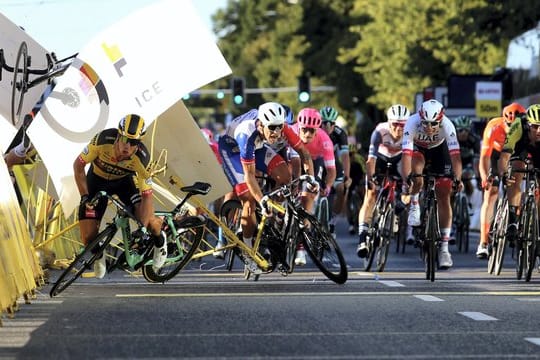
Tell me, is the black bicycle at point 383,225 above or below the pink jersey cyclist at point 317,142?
below

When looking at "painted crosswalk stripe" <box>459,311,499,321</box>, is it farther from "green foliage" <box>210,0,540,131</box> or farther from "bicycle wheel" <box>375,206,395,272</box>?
"green foliage" <box>210,0,540,131</box>

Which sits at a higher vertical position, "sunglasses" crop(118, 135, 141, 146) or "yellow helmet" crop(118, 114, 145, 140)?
"yellow helmet" crop(118, 114, 145, 140)

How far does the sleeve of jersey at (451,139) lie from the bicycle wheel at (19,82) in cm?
441

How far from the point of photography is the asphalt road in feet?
32.8

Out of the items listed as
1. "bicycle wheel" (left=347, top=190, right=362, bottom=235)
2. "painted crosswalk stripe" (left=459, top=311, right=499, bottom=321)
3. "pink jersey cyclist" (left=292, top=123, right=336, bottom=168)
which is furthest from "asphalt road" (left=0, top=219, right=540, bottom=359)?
"bicycle wheel" (left=347, top=190, right=362, bottom=235)

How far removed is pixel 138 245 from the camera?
1445 centimetres

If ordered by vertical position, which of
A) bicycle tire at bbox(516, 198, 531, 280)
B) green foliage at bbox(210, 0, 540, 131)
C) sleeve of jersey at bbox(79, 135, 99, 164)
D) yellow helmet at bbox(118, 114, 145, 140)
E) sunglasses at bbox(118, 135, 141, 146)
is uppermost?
green foliage at bbox(210, 0, 540, 131)

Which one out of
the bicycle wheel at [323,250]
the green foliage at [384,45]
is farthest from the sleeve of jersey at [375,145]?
the green foliage at [384,45]

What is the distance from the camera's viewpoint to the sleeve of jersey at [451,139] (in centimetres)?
1748

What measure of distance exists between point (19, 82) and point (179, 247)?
8.75 feet

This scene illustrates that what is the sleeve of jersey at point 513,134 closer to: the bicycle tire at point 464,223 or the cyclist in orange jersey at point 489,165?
the cyclist in orange jersey at point 489,165

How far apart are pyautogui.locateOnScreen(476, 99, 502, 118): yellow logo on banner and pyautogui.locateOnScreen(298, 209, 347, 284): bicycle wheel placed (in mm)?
20944

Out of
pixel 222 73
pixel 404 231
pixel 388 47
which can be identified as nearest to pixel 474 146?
pixel 404 231

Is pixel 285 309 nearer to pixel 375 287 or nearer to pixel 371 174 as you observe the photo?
pixel 375 287
